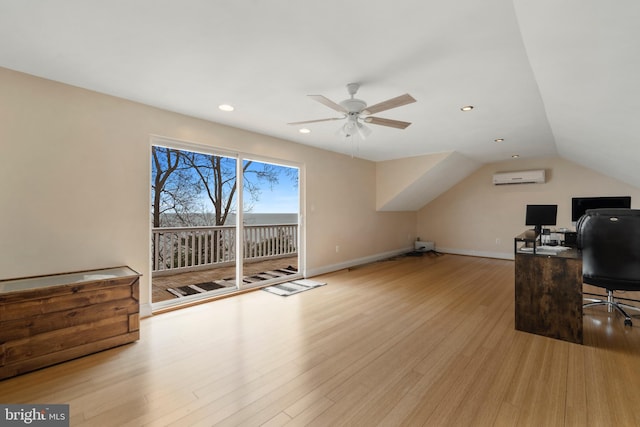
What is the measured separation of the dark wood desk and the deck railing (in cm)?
396

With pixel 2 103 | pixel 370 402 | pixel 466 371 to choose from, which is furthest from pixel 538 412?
pixel 2 103

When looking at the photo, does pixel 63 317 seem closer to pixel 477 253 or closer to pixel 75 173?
pixel 75 173

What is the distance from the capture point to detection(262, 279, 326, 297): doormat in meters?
3.98

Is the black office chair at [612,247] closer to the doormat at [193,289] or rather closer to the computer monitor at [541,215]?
the computer monitor at [541,215]

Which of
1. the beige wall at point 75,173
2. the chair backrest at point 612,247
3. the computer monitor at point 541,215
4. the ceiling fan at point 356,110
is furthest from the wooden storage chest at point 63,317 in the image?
the computer monitor at point 541,215

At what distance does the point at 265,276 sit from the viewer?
16.3 ft

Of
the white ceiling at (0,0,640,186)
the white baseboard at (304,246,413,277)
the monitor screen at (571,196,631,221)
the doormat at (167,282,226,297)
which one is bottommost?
the doormat at (167,282,226,297)

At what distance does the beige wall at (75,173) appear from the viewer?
7.58 feet

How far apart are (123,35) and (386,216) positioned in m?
5.96

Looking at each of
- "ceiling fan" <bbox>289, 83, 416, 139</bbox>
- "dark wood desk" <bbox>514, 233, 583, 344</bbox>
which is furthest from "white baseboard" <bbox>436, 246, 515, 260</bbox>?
"ceiling fan" <bbox>289, 83, 416, 139</bbox>

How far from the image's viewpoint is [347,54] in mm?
2053

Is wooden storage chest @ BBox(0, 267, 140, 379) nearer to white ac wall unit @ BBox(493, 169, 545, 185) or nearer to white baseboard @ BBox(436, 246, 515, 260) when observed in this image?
white baseboard @ BBox(436, 246, 515, 260)

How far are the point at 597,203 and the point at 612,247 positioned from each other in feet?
9.75

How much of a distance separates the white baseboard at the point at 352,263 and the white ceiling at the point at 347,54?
2792mm
